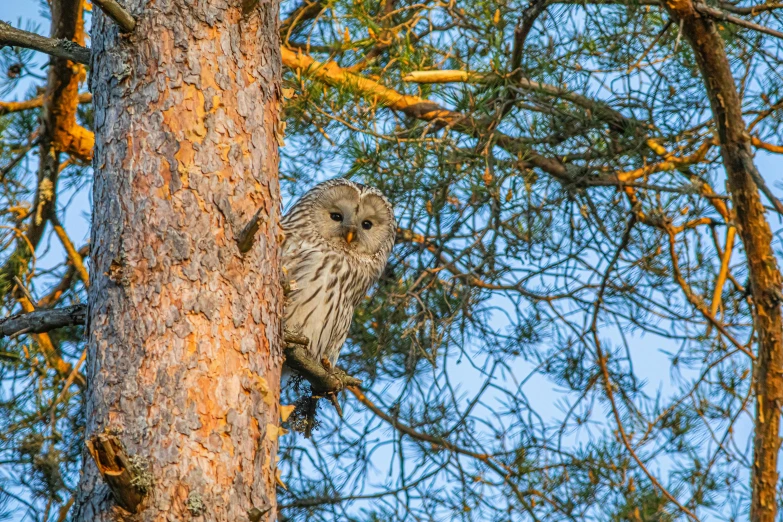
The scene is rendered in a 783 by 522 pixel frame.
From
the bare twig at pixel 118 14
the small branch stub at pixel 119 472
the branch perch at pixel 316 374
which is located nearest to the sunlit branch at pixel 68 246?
the branch perch at pixel 316 374

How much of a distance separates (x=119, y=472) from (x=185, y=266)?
1.41 feet

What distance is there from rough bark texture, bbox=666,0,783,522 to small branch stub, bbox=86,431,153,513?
205 centimetres

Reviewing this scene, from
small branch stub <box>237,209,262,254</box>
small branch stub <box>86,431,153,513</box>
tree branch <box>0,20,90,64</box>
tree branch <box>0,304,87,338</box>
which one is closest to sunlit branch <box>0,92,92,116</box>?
tree branch <box>0,20,90,64</box>

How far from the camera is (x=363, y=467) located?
358cm

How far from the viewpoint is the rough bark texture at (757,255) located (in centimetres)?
273

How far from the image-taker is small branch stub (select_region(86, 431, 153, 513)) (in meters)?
1.49

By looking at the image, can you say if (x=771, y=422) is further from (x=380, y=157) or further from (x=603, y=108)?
(x=380, y=157)

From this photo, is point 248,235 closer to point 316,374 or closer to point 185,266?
point 185,266

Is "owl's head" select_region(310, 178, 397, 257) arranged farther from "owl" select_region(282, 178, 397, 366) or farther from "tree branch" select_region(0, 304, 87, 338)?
"tree branch" select_region(0, 304, 87, 338)

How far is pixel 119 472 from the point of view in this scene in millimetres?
1502

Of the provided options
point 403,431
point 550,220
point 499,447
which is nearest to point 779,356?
point 550,220

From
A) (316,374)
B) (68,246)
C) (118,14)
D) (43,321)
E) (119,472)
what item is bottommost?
(119,472)

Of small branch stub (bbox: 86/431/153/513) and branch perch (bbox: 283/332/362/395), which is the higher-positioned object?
branch perch (bbox: 283/332/362/395)

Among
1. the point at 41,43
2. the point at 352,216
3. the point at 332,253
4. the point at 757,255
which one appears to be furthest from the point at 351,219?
the point at 41,43
